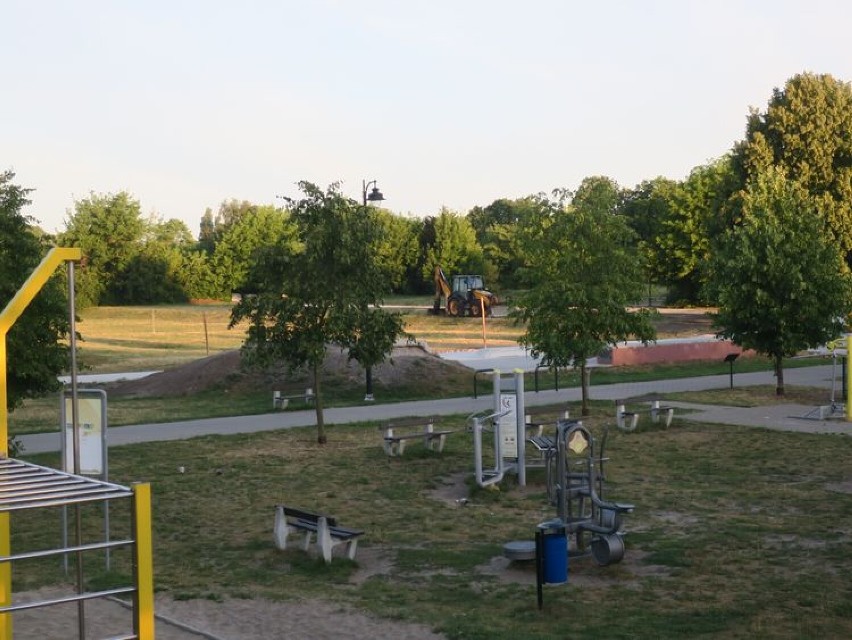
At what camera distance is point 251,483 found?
1591cm

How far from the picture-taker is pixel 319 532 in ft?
37.7

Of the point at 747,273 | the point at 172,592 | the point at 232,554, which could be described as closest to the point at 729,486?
the point at 232,554

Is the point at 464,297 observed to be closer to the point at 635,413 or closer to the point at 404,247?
the point at 404,247

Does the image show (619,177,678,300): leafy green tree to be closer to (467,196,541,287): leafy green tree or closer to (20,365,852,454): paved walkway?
(467,196,541,287): leafy green tree

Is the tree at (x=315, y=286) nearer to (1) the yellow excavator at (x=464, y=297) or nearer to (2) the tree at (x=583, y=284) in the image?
(2) the tree at (x=583, y=284)

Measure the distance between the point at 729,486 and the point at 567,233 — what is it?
8.18 m

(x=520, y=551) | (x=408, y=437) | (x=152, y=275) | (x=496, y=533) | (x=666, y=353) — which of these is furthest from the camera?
(x=152, y=275)

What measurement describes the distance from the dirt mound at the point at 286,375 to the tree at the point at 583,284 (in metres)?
6.59

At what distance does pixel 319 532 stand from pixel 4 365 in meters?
3.87

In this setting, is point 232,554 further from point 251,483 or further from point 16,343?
point 16,343

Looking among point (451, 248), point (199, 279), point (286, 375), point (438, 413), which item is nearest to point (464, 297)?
point (451, 248)

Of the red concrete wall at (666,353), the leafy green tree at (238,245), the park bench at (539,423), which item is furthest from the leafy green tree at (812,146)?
the leafy green tree at (238,245)

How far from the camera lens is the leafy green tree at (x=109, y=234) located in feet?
280

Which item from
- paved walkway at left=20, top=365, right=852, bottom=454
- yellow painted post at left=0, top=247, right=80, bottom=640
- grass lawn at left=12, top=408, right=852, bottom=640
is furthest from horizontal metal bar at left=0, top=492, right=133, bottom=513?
paved walkway at left=20, top=365, right=852, bottom=454
